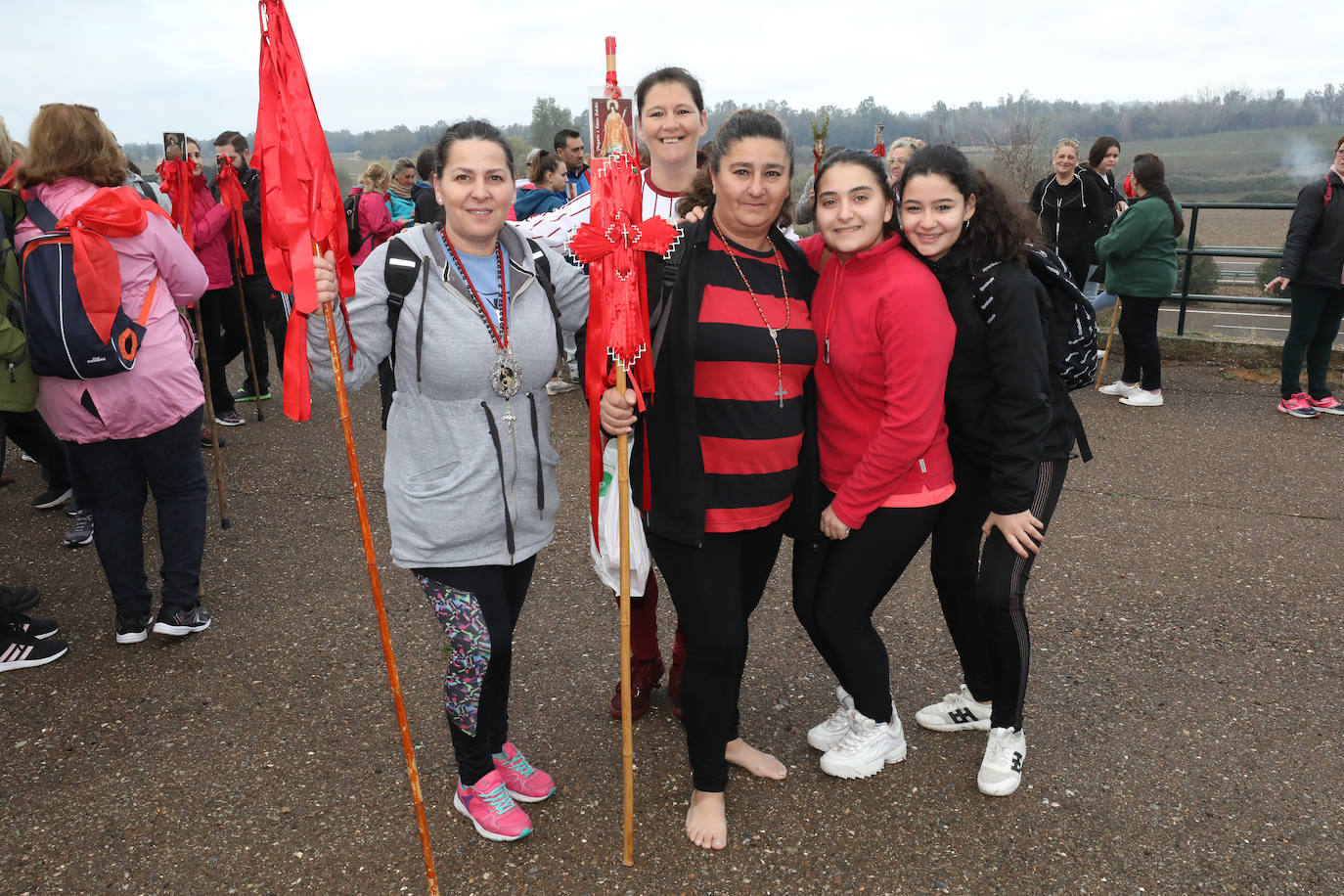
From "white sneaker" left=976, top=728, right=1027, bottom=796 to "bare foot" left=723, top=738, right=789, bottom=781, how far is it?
63 cm

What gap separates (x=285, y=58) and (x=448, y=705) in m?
1.77

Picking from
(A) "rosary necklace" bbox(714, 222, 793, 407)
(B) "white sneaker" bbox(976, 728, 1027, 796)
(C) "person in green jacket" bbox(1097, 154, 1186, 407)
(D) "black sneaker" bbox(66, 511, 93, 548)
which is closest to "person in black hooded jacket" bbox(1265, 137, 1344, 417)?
(C) "person in green jacket" bbox(1097, 154, 1186, 407)

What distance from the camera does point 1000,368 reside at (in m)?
2.68

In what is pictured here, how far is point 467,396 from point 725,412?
0.70 m

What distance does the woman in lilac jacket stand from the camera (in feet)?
11.8

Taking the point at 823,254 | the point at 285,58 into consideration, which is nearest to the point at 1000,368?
the point at 823,254

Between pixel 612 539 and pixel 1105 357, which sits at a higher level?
pixel 612 539

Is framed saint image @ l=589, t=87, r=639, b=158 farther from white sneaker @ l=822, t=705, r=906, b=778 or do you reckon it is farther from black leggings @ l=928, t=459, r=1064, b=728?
white sneaker @ l=822, t=705, r=906, b=778

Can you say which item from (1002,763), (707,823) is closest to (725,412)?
(707,823)

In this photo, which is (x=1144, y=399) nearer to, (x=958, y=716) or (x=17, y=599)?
(x=958, y=716)

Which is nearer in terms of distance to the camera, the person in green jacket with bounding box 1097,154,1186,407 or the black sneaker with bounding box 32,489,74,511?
the black sneaker with bounding box 32,489,74,511

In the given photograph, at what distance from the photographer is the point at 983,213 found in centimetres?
270

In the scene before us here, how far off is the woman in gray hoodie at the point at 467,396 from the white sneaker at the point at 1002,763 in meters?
1.56

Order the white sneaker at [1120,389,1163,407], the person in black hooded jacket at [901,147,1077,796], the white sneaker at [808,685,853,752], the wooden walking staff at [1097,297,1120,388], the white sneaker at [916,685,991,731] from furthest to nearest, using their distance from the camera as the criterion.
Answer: the wooden walking staff at [1097,297,1120,388] → the white sneaker at [1120,389,1163,407] → the white sneaker at [916,685,991,731] → the white sneaker at [808,685,853,752] → the person in black hooded jacket at [901,147,1077,796]
